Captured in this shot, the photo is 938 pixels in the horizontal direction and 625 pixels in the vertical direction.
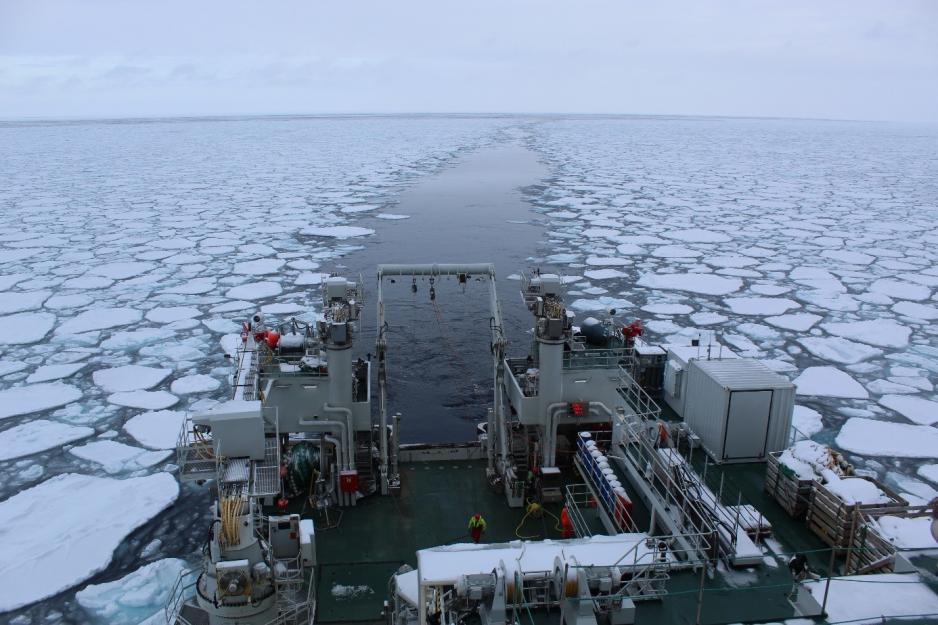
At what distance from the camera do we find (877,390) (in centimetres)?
1338

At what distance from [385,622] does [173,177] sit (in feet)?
129

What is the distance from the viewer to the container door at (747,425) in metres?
7.50

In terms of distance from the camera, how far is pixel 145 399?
42.0 feet

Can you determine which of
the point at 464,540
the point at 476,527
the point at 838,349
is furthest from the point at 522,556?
the point at 838,349

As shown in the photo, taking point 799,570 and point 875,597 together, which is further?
point 799,570

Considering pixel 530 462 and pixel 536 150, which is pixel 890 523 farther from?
pixel 536 150

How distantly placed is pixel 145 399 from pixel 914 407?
45.3 feet

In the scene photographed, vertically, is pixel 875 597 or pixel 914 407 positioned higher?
pixel 875 597

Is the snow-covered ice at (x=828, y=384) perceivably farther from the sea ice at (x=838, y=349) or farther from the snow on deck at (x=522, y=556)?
the snow on deck at (x=522, y=556)

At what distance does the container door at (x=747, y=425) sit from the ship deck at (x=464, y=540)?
0.18 meters

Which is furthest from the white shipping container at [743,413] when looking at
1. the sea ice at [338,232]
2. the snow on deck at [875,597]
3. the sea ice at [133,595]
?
the sea ice at [338,232]

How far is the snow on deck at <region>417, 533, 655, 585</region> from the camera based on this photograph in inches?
202

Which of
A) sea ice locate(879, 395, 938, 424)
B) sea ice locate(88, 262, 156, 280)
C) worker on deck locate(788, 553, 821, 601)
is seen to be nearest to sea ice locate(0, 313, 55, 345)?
sea ice locate(88, 262, 156, 280)

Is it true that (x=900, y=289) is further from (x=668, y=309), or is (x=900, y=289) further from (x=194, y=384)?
(x=194, y=384)
